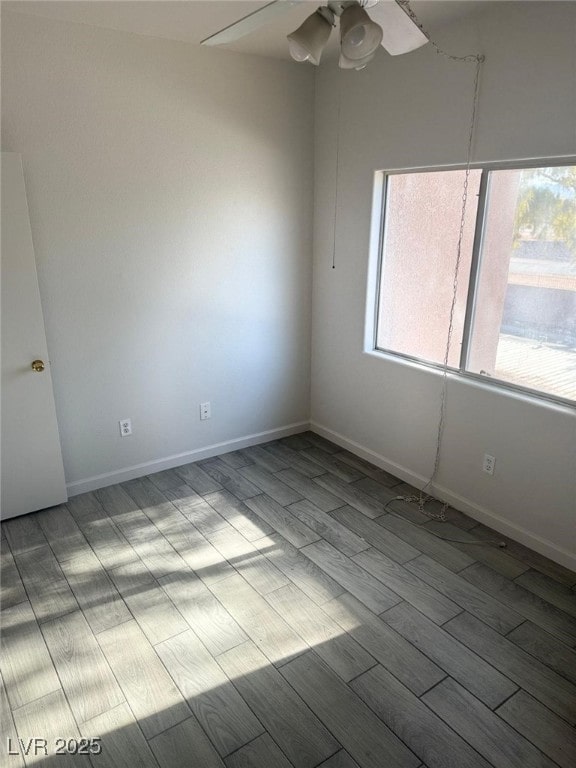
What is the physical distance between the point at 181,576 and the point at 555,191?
255cm

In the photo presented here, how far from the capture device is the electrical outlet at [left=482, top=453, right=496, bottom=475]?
2.89 m

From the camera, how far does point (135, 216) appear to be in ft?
10.1

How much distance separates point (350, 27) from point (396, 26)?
0.24 m

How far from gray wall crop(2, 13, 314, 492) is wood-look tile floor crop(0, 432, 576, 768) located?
0.64 meters

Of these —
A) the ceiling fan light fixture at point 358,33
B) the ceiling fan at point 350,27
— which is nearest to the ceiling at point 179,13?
the ceiling fan at point 350,27

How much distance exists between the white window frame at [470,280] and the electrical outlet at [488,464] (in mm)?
386

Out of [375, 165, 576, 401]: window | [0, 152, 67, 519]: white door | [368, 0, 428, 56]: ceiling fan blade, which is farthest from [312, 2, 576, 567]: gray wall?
[0, 152, 67, 519]: white door

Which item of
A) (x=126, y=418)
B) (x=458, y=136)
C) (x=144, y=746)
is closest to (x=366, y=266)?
(x=458, y=136)

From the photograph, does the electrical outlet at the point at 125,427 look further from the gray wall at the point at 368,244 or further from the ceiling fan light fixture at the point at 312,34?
the ceiling fan light fixture at the point at 312,34

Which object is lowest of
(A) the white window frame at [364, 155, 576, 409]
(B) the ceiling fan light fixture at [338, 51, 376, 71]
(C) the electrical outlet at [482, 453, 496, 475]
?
(C) the electrical outlet at [482, 453, 496, 475]

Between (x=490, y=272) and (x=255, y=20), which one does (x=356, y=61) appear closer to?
(x=255, y=20)

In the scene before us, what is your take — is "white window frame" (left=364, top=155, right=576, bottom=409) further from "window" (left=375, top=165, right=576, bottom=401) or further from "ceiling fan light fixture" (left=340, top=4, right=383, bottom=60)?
"ceiling fan light fixture" (left=340, top=4, right=383, bottom=60)

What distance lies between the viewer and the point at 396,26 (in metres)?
1.67

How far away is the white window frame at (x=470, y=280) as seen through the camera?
2605mm
